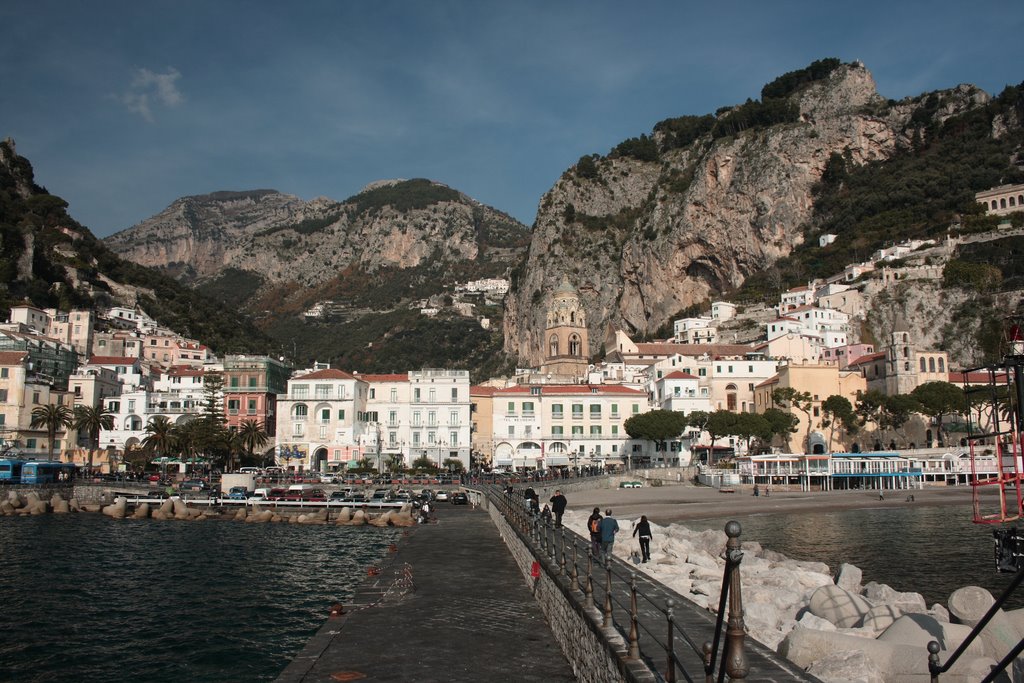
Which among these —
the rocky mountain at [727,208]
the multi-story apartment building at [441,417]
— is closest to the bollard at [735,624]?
the multi-story apartment building at [441,417]

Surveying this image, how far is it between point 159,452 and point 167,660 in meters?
49.7

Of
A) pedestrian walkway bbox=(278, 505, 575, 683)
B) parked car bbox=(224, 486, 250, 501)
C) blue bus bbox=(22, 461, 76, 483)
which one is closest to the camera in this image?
pedestrian walkway bbox=(278, 505, 575, 683)

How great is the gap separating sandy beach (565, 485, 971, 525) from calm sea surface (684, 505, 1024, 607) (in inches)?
81.1

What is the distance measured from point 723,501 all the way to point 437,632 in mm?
41321

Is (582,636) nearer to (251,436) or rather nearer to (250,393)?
(251,436)

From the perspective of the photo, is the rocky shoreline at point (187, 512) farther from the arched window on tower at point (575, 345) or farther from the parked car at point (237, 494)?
the arched window on tower at point (575, 345)

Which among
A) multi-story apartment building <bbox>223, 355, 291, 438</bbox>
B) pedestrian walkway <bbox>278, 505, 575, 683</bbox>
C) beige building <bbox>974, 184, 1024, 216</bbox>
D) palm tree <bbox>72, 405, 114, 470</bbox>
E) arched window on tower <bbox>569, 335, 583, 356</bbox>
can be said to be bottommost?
pedestrian walkway <bbox>278, 505, 575, 683</bbox>

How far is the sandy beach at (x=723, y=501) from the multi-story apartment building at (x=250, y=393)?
A: 30.7 meters

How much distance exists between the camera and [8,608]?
21047 millimetres

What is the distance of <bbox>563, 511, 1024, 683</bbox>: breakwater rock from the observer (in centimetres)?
1041

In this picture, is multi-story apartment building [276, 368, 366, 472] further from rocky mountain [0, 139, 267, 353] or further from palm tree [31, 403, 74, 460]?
rocky mountain [0, 139, 267, 353]

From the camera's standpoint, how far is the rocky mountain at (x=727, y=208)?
129875mm

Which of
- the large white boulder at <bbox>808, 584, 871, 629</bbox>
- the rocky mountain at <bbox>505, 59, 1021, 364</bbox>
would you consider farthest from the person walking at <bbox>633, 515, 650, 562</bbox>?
the rocky mountain at <bbox>505, 59, 1021, 364</bbox>

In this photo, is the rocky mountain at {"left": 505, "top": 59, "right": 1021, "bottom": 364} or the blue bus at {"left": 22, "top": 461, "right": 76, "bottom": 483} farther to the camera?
the rocky mountain at {"left": 505, "top": 59, "right": 1021, "bottom": 364}
